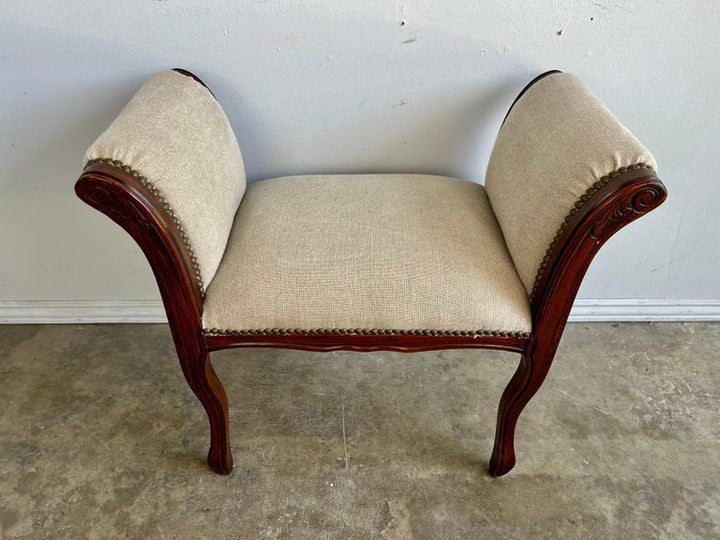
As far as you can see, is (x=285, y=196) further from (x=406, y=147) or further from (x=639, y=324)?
(x=639, y=324)

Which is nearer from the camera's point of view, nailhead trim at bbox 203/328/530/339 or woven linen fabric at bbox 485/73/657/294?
woven linen fabric at bbox 485/73/657/294

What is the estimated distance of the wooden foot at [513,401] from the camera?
1013 mm

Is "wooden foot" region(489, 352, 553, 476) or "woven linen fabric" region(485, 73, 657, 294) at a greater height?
"woven linen fabric" region(485, 73, 657, 294)

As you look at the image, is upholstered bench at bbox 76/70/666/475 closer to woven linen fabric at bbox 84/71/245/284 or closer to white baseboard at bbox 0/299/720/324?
woven linen fabric at bbox 84/71/245/284

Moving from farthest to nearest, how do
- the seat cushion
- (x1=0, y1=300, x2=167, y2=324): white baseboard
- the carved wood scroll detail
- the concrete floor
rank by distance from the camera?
(x1=0, y1=300, x2=167, y2=324): white baseboard < the concrete floor < the seat cushion < the carved wood scroll detail

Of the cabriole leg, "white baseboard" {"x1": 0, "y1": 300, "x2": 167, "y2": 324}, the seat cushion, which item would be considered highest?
the seat cushion

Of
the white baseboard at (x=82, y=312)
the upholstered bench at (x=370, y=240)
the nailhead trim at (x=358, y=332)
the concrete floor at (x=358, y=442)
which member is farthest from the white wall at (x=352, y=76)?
the nailhead trim at (x=358, y=332)

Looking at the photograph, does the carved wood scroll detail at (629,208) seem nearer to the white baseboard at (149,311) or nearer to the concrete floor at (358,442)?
the concrete floor at (358,442)

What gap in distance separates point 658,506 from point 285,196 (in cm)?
99

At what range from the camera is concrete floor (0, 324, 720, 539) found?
3.60ft

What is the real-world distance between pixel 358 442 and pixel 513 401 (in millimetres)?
370

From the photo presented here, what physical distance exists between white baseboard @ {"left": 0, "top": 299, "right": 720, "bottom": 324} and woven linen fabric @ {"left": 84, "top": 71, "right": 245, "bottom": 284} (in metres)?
0.61

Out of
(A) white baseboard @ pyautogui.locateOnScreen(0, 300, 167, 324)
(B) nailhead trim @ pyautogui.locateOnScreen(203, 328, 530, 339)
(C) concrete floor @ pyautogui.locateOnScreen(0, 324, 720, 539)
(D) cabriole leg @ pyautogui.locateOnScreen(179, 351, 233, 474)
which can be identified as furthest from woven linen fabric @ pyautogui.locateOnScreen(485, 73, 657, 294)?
(A) white baseboard @ pyautogui.locateOnScreen(0, 300, 167, 324)

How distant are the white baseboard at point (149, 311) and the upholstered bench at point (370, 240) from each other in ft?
1.94
